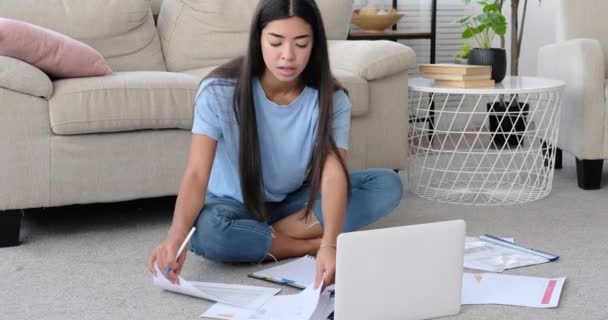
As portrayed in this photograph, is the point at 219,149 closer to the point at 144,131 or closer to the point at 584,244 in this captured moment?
the point at 144,131

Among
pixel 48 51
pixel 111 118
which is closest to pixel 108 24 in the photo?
pixel 48 51

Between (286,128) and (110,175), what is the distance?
1.95 ft

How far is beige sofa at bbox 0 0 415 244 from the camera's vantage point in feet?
7.20

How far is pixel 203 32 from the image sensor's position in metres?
3.03

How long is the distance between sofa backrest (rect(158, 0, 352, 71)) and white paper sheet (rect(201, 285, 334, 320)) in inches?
58.5

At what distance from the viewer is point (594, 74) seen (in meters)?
2.81

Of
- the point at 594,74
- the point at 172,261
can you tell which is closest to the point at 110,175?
the point at 172,261

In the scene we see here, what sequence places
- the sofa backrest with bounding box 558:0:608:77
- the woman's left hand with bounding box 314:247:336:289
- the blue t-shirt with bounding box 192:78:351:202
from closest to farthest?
the woman's left hand with bounding box 314:247:336:289 < the blue t-shirt with bounding box 192:78:351:202 < the sofa backrest with bounding box 558:0:608:77

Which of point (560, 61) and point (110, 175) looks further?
point (560, 61)

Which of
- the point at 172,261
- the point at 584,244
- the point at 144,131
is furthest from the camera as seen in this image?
the point at 144,131

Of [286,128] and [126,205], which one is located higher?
[286,128]

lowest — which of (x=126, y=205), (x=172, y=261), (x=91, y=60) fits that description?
(x=126, y=205)

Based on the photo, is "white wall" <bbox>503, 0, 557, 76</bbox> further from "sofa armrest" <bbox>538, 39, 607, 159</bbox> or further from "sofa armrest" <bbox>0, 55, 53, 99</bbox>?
"sofa armrest" <bbox>0, 55, 53, 99</bbox>

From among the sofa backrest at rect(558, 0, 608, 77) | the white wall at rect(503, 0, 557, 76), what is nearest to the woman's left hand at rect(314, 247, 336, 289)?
the sofa backrest at rect(558, 0, 608, 77)
